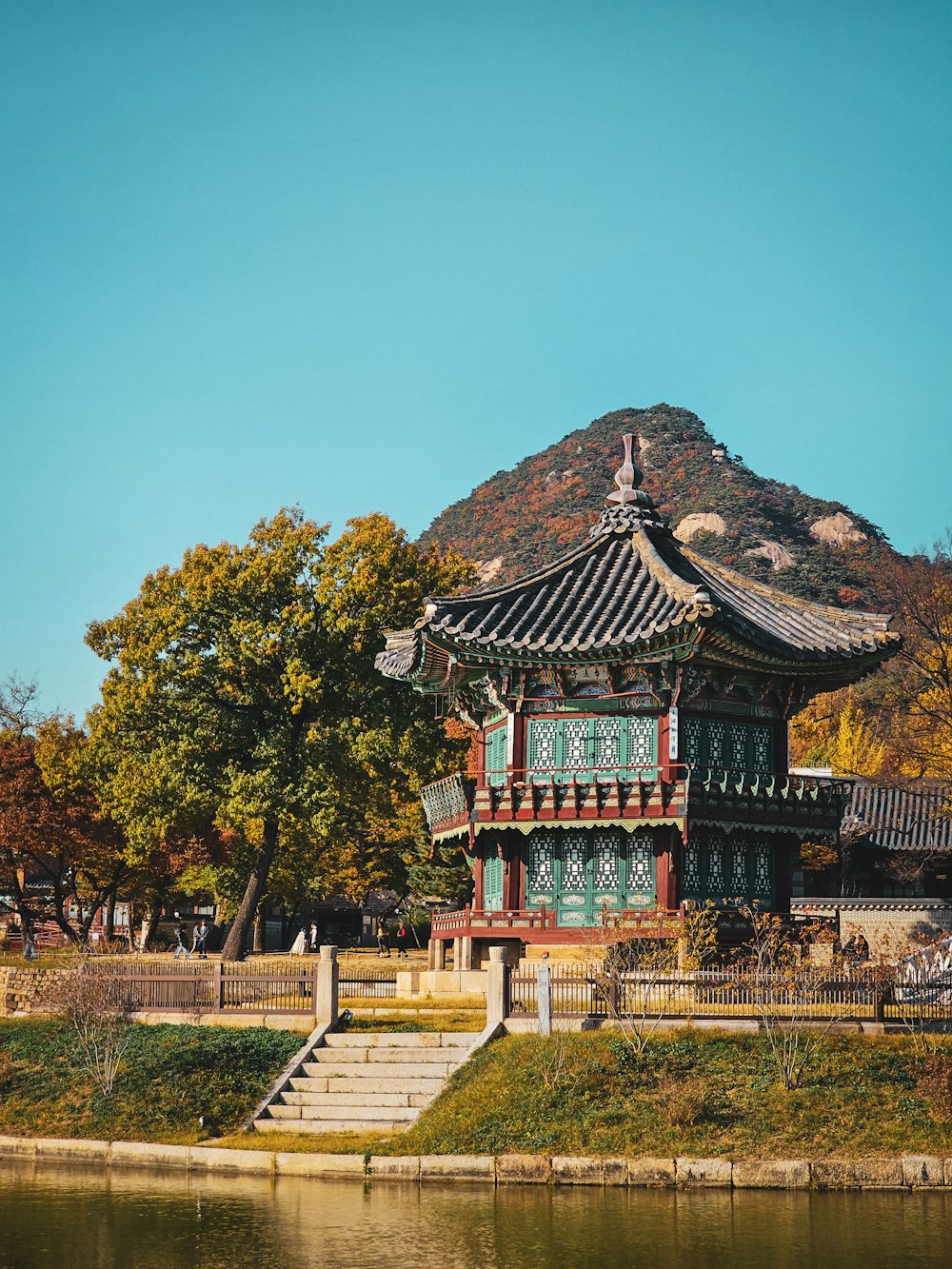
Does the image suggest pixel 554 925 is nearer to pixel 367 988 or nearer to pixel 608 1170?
pixel 367 988

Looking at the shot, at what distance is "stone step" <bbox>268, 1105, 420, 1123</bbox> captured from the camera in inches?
1215

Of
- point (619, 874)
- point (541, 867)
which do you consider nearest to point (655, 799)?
point (619, 874)

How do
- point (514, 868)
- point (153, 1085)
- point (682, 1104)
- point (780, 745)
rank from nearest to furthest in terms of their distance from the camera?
point (682, 1104), point (153, 1085), point (514, 868), point (780, 745)

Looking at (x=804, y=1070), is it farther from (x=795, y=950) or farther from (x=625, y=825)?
(x=625, y=825)

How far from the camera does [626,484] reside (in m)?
49.7

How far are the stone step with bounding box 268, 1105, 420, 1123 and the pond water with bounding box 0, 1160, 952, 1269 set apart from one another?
282 cm

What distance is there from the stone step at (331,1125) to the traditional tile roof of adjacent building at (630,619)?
48.5ft

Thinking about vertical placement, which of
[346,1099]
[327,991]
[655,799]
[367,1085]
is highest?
[655,799]

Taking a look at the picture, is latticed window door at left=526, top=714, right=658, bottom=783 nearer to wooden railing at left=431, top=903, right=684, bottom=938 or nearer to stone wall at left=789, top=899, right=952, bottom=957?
wooden railing at left=431, top=903, right=684, bottom=938

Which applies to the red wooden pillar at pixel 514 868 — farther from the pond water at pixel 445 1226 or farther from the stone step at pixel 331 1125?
the pond water at pixel 445 1226

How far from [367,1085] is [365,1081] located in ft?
0.55

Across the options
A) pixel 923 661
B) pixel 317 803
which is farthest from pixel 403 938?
pixel 923 661

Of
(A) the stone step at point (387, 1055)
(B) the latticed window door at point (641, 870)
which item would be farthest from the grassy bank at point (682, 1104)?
(B) the latticed window door at point (641, 870)

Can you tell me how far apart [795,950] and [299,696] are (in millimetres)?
23554
